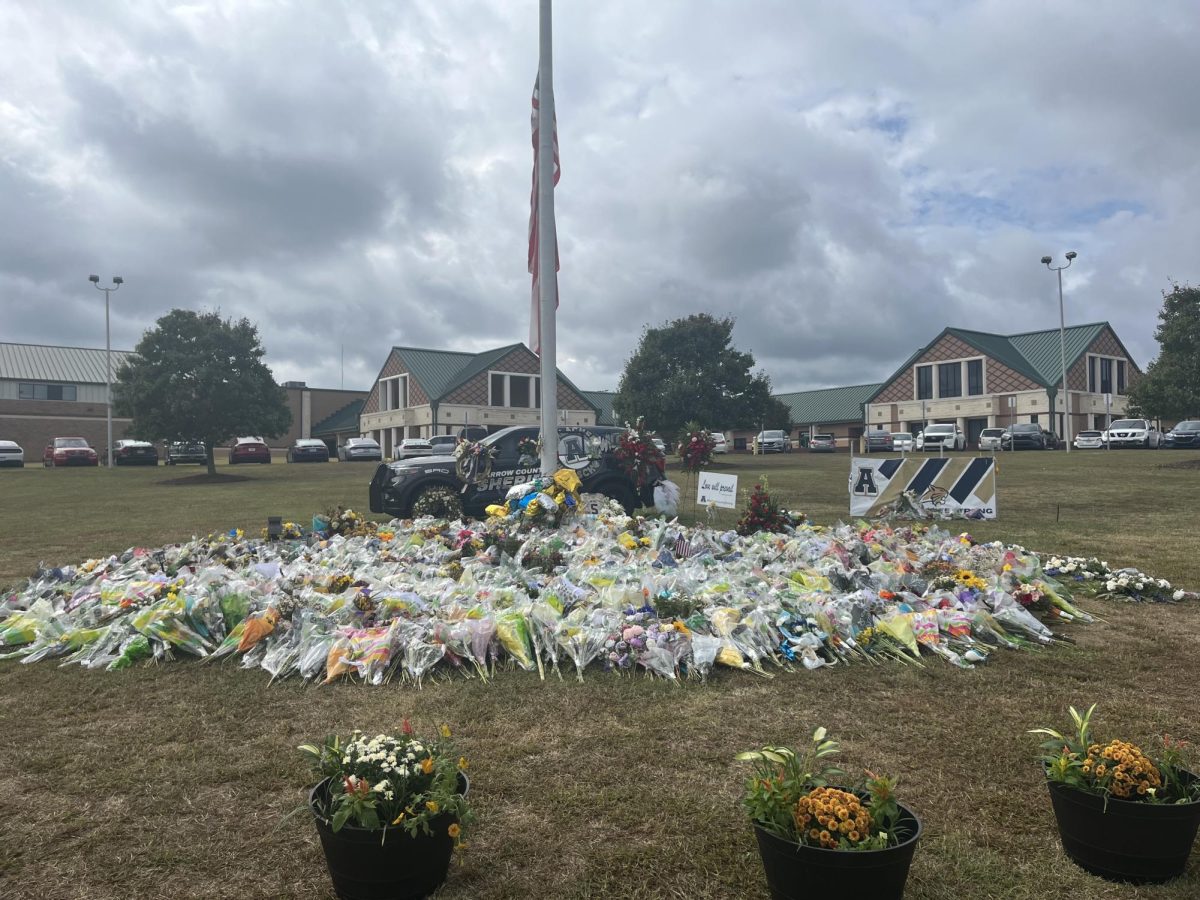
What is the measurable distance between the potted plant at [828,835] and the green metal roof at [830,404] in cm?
6611

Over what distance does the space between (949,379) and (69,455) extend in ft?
177

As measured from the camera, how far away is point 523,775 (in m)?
3.60

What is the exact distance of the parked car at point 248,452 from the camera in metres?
40.2

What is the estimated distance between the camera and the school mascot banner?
13.5m

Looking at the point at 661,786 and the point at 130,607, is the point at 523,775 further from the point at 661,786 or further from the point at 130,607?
the point at 130,607

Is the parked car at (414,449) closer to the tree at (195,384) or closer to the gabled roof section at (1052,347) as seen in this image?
the tree at (195,384)

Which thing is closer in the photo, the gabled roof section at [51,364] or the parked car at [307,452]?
the parked car at [307,452]

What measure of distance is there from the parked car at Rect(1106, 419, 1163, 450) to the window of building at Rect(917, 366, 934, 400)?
545 inches

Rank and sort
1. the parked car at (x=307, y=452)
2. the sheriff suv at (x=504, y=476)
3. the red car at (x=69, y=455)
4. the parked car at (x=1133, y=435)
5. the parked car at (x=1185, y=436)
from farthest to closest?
1. the parked car at (x=1133, y=435)
2. the parked car at (x=307, y=452)
3. the parked car at (x=1185, y=436)
4. the red car at (x=69, y=455)
5. the sheriff suv at (x=504, y=476)

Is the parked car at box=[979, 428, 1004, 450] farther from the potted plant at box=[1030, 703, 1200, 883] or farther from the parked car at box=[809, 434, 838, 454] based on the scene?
the potted plant at box=[1030, 703, 1200, 883]

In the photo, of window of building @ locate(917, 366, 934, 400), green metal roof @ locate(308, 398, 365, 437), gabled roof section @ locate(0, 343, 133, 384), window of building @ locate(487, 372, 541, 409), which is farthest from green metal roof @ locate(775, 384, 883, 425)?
gabled roof section @ locate(0, 343, 133, 384)

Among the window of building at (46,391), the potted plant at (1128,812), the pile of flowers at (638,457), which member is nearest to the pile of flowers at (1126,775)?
the potted plant at (1128,812)

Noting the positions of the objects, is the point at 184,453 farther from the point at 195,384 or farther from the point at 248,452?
the point at 195,384

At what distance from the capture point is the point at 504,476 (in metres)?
13.5
